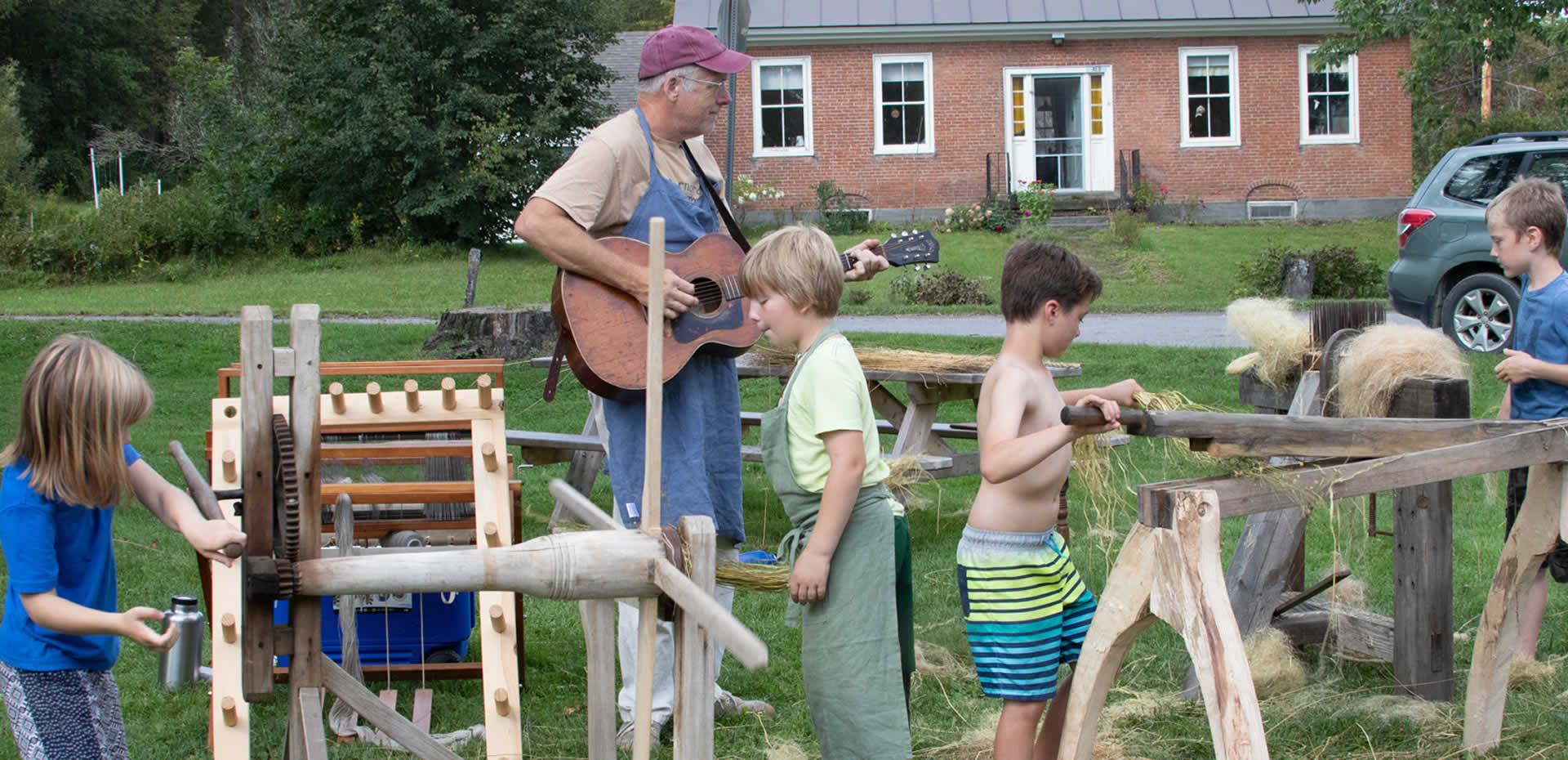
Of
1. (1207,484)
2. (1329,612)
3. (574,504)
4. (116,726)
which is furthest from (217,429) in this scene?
(1329,612)

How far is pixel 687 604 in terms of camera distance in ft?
7.09

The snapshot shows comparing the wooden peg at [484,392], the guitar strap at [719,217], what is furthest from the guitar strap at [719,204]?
the wooden peg at [484,392]

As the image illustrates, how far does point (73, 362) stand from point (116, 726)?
88cm

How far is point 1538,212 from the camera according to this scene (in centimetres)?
442

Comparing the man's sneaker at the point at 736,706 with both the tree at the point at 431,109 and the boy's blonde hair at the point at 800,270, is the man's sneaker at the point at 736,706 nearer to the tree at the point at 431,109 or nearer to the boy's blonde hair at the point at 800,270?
the boy's blonde hair at the point at 800,270

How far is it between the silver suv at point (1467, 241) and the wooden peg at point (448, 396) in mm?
9799

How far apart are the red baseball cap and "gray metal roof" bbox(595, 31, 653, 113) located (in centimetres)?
2355

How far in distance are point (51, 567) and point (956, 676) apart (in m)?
2.87

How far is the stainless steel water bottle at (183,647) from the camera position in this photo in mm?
3121

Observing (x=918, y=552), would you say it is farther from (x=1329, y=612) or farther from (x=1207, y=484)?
(x=1207, y=484)

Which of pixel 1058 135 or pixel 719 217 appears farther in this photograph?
pixel 1058 135

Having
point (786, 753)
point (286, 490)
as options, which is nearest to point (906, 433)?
point (786, 753)

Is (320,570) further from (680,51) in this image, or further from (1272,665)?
(1272,665)

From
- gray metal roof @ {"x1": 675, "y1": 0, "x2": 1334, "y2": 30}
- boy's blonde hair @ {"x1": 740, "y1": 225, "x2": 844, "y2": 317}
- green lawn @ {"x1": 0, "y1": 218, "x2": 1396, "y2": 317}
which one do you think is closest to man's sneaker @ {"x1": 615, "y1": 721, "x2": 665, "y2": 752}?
boy's blonde hair @ {"x1": 740, "y1": 225, "x2": 844, "y2": 317}
